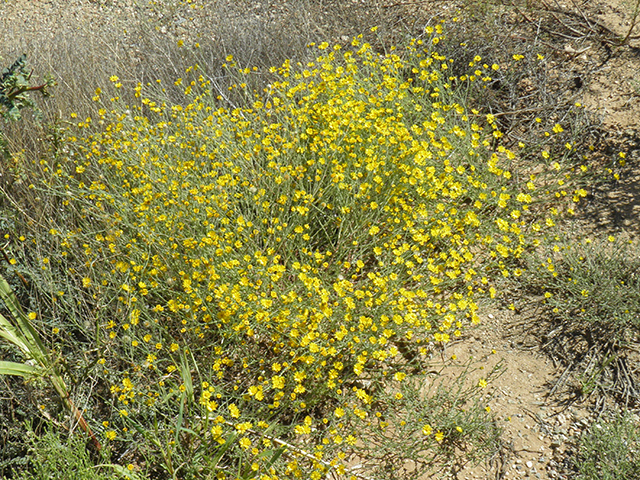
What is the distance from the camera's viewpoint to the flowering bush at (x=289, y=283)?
2.40 metres

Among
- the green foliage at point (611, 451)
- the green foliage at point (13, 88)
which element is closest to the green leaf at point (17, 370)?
the green foliage at point (13, 88)

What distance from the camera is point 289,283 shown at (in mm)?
2789

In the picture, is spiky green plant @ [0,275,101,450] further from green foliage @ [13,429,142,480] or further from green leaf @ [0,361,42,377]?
green foliage @ [13,429,142,480]

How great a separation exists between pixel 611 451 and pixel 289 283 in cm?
169

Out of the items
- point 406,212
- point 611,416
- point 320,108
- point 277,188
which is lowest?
point 611,416

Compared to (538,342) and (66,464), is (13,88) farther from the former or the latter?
(538,342)

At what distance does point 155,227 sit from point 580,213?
2.70m

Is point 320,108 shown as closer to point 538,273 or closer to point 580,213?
point 538,273

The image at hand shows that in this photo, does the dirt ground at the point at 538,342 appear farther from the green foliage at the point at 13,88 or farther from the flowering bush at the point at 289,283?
the green foliage at the point at 13,88

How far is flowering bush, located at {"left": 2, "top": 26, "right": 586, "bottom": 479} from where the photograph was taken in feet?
7.86

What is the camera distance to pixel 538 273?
3.10 m

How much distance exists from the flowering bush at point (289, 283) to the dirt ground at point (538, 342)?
0.18m

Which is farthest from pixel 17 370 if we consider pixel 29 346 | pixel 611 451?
pixel 611 451

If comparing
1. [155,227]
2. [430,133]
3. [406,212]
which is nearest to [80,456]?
[155,227]
